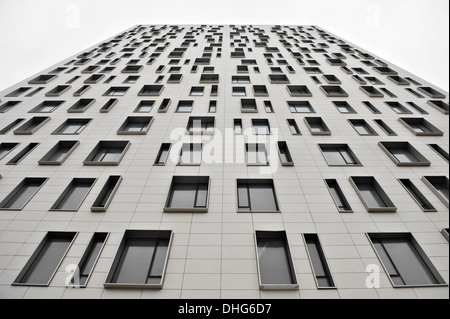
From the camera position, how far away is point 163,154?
1533cm

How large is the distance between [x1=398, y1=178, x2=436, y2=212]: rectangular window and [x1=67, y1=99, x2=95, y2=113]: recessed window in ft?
80.4

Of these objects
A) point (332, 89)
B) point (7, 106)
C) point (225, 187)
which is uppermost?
point (332, 89)

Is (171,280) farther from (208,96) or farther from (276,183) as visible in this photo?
(208,96)

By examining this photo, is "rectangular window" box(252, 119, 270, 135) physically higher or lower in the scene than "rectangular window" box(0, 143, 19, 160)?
higher

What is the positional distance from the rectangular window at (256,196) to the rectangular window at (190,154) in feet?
11.4

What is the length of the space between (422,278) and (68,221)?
16420 millimetres

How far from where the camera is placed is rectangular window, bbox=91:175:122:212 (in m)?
11.1

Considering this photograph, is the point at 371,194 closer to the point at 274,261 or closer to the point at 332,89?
the point at 274,261

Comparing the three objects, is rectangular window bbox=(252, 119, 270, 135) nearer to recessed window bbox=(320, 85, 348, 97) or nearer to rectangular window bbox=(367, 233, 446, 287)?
recessed window bbox=(320, 85, 348, 97)

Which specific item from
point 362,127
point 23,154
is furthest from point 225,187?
point 23,154

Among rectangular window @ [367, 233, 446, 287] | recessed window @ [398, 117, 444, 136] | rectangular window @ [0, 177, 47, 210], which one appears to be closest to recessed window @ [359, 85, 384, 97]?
recessed window @ [398, 117, 444, 136]

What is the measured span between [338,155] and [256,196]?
7121mm

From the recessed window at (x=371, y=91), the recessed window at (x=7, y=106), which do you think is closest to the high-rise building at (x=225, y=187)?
the recessed window at (x=371, y=91)
